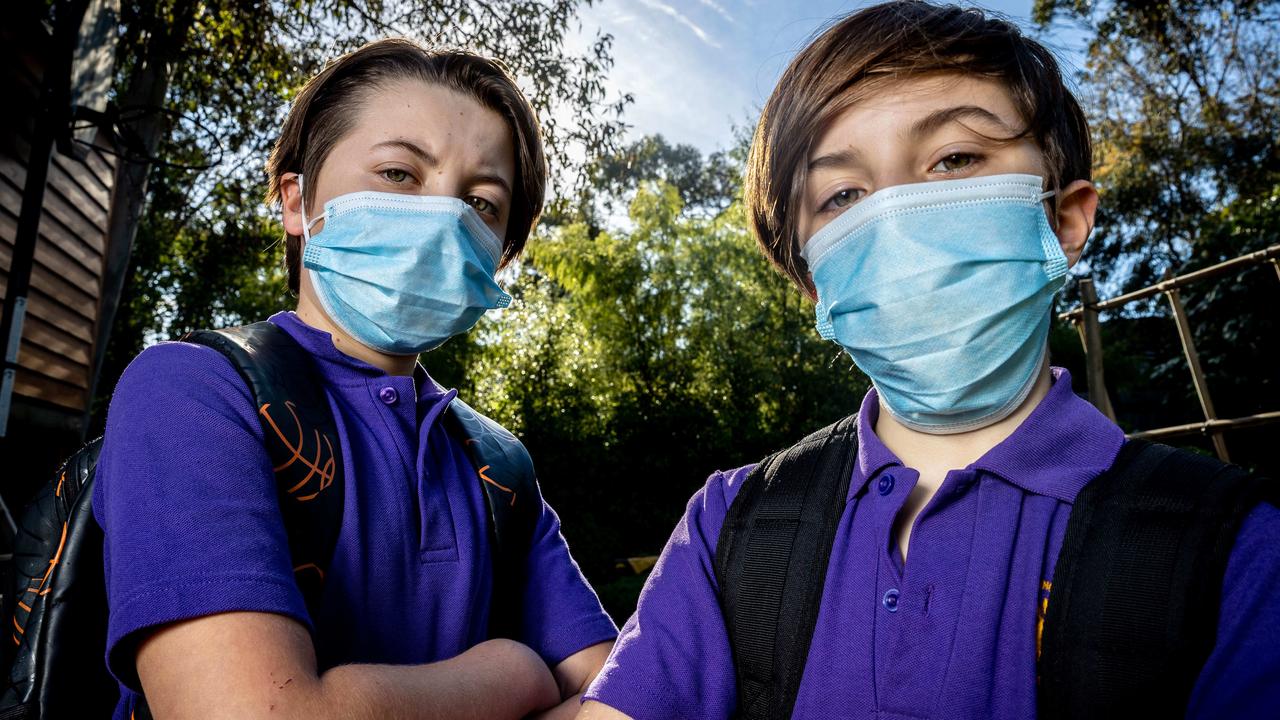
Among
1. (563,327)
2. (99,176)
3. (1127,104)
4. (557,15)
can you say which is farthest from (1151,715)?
(1127,104)

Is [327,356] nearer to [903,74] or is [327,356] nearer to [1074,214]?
[903,74]

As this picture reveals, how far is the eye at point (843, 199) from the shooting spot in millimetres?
1624

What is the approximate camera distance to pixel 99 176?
26.6ft

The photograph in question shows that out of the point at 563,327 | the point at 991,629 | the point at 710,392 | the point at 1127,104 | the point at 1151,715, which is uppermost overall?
the point at 1127,104

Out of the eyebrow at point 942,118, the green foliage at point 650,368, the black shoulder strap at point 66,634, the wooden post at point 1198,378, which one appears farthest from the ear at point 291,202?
the green foliage at point 650,368

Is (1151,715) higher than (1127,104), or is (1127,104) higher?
(1127,104)

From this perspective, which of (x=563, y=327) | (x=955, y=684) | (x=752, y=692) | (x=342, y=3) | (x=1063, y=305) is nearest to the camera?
(x=955, y=684)

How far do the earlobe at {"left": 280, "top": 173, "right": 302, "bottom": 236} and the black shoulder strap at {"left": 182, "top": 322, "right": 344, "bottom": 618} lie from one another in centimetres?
47

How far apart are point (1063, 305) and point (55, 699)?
24.6 m

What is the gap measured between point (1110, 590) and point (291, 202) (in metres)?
1.81

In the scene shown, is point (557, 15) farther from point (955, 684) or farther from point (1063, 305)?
point (1063, 305)

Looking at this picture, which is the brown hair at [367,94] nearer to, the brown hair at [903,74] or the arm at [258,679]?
the brown hair at [903,74]

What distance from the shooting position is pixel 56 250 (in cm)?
716

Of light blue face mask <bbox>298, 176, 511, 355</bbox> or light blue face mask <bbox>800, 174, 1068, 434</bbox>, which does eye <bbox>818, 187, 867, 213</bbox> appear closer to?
light blue face mask <bbox>800, 174, 1068, 434</bbox>
